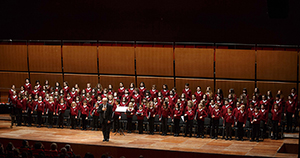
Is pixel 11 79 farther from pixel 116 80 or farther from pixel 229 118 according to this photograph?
pixel 229 118

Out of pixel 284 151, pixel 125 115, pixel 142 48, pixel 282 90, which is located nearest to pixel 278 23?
pixel 284 151

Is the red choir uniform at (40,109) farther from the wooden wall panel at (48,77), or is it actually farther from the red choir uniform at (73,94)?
the wooden wall panel at (48,77)

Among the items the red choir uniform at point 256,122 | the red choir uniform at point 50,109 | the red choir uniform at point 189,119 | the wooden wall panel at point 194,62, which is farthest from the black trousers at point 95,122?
the red choir uniform at point 256,122

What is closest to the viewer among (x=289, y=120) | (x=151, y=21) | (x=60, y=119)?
(x=151, y=21)

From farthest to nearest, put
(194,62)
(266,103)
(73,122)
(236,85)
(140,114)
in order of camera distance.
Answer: (194,62)
(236,85)
(73,122)
(140,114)
(266,103)

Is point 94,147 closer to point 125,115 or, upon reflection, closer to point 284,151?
point 125,115

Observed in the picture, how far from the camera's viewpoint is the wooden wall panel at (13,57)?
16.4 metres

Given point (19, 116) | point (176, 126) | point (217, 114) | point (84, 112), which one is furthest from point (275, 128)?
point (19, 116)

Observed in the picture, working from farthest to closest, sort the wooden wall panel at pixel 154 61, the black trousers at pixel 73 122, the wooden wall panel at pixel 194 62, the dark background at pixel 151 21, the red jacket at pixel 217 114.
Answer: the wooden wall panel at pixel 154 61 → the wooden wall panel at pixel 194 62 → the black trousers at pixel 73 122 → the red jacket at pixel 217 114 → the dark background at pixel 151 21

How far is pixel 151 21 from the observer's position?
9891mm

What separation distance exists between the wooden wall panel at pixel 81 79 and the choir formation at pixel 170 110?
1.29m

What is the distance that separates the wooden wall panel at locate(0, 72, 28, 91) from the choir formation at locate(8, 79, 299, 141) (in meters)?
2.05

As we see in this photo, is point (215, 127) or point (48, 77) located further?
point (48, 77)

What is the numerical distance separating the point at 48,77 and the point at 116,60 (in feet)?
8.97
